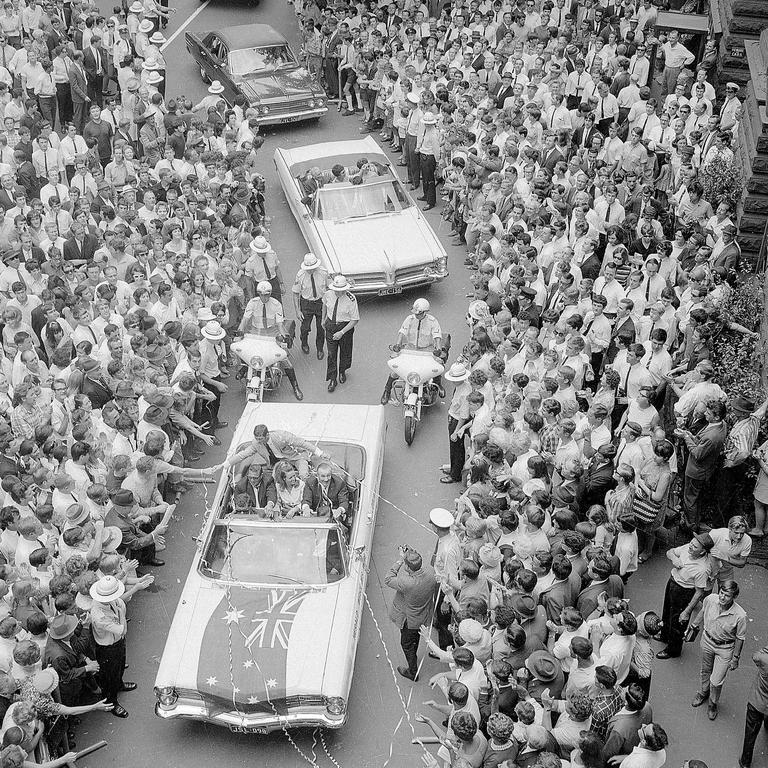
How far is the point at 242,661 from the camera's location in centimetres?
982

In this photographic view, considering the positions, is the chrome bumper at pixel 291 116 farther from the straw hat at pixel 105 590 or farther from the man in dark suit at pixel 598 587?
the man in dark suit at pixel 598 587

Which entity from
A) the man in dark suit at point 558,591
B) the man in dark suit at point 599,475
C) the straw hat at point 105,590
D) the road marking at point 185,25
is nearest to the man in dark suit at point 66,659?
the straw hat at point 105,590

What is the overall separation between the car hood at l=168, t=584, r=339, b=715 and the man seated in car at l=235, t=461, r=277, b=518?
1.40 metres

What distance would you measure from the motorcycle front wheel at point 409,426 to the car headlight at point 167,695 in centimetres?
508

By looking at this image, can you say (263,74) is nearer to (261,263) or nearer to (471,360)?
(261,263)

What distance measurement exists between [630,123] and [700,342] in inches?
272

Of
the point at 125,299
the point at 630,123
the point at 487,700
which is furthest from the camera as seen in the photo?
the point at 630,123

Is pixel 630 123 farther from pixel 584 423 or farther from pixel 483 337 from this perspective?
pixel 584 423

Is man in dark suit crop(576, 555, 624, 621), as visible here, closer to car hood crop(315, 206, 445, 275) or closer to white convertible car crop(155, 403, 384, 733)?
white convertible car crop(155, 403, 384, 733)

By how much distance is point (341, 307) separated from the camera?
14453 mm

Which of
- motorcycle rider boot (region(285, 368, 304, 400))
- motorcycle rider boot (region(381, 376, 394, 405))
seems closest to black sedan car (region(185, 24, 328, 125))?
motorcycle rider boot (region(285, 368, 304, 400))

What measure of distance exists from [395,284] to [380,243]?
77 cm

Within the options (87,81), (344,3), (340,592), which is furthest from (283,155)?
(340,592)

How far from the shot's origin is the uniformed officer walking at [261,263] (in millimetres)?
15201
